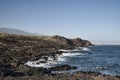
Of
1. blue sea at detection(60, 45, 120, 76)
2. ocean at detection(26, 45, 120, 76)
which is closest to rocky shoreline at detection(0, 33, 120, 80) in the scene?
ocean at detection(26, 45, 120, 76)

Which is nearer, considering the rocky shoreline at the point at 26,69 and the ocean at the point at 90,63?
the rocky shoreline at the point at 26,69

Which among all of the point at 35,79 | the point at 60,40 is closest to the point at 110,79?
the point at 35,79

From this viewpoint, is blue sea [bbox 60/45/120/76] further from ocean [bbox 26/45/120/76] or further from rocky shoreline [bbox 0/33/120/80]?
rocky shoreline [bbox 0/33/120/80]

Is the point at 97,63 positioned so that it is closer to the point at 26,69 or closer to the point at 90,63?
the point at 90,63

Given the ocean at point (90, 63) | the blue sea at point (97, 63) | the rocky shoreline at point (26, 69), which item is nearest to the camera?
the rocky shoreline at point (26, 69)

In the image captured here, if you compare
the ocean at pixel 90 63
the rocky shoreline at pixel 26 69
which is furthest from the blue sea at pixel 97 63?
the rocky shoreline at pixel 26 69

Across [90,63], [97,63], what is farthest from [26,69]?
[97,63]

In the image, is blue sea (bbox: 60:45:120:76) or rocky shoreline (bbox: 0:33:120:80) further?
blue sea (bbox: 60:45:120:76)

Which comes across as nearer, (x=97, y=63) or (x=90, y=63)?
(x=90, y=63)

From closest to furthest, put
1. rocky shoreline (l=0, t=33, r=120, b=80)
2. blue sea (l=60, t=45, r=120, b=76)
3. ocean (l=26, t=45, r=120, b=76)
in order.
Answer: rocky shoreline (l=0, t=33, r=120, b=80) < blue sea (l=60, t=45, r=120, b=76) < ocean (l=26, t=45, r=120, b=76)

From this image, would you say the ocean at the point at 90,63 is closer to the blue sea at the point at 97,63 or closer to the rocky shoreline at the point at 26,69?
the blue sea at the point at 97,63

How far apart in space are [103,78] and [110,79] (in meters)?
0.91

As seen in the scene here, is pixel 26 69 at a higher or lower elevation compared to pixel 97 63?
higher

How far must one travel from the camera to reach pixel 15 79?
91.9 feet
